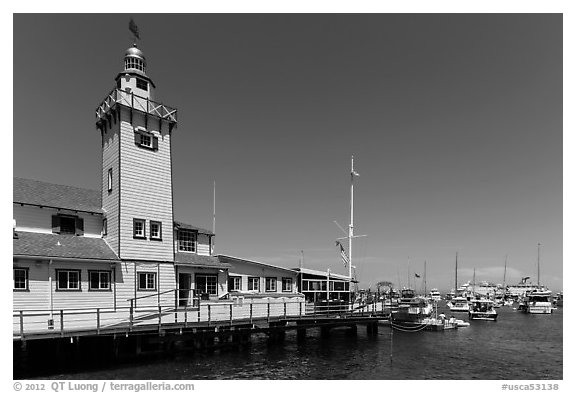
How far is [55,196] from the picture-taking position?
90.3 feet

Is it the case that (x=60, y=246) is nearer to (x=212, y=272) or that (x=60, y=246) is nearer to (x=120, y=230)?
(x=120, y=230)

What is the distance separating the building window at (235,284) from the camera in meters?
34.9

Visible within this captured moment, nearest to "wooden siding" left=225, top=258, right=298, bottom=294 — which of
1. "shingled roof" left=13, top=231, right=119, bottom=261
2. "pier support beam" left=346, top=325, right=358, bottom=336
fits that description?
"pier support beam" left=346, top=325, right=358, bottom=336

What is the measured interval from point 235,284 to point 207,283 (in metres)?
4.20

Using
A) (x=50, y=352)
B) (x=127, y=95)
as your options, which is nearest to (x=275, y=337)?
(x=50, y=352)

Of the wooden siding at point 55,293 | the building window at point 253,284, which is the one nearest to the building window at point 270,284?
the building window at point 253,284

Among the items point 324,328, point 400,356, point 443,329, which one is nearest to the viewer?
point 400,356

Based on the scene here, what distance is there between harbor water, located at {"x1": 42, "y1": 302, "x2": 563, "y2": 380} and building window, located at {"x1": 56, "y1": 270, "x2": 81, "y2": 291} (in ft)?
18.6

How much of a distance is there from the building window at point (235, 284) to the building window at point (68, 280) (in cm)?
1278

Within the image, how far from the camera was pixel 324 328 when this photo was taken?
36469 millimetres

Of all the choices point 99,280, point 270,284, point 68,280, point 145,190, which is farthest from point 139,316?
point 270,284

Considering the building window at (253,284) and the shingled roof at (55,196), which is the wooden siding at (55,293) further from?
the building window at (253,284)
